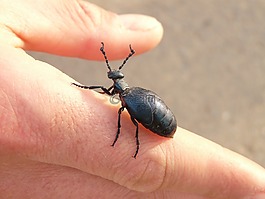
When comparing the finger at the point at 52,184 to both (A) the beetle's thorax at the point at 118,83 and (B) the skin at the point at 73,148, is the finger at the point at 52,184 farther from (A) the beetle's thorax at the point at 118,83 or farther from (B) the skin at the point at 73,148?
(A) the beetle's thorax at the point at 118,83

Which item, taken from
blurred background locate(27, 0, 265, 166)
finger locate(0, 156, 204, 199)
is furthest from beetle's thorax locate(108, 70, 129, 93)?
blurred background locate(27, 0, 265, 166)

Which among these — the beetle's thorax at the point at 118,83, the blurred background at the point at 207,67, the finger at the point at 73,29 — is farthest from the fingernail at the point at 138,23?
the blurred background at the point at 207,67

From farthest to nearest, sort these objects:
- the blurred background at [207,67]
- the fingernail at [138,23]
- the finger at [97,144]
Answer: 1. the blurred background at [207,67]
2. the fingernail at [138,23]
3. the finger at [97,144]

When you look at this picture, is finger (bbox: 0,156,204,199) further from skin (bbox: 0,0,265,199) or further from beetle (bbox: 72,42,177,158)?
beetle (bbox: 72,42,177,158)

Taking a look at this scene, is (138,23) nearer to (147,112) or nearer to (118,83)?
(118,83)

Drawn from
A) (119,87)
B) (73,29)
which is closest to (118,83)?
(119,87)

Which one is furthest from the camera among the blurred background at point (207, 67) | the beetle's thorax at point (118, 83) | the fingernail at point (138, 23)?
the blurred background at point (207, 67)

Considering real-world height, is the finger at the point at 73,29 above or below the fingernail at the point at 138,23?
below

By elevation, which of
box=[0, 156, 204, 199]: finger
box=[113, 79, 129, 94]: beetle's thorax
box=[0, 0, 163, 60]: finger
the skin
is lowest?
box=[0, 156, 204, 199]: finger
